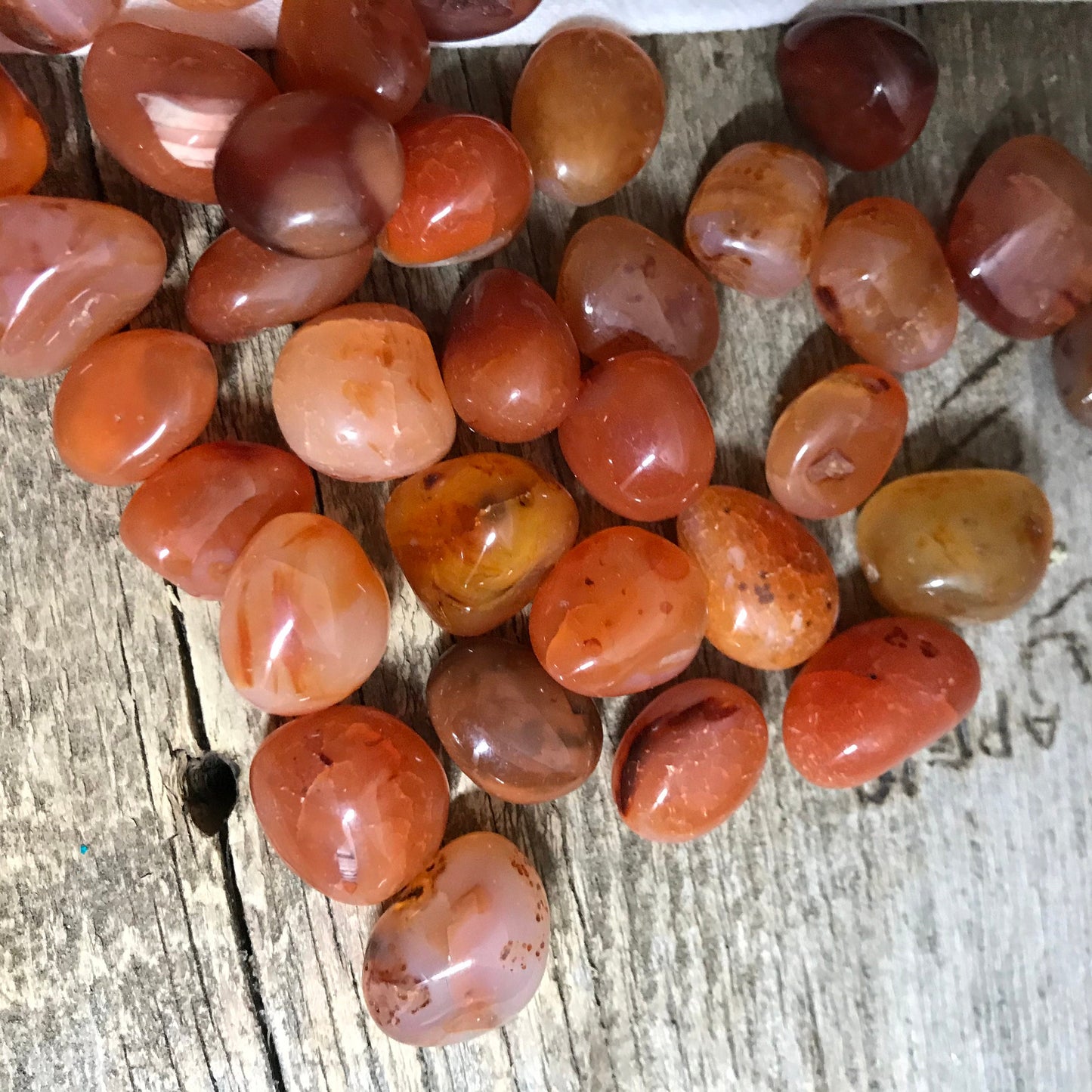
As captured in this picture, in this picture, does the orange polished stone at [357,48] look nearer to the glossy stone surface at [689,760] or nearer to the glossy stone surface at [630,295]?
the glossy stone surface at [630,295]

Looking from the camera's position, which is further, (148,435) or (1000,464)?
(1000,464)

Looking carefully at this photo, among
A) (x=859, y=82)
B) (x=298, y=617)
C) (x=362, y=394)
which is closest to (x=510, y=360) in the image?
(x=362, y=394)

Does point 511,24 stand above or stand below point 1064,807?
above

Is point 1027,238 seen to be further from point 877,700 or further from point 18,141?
point 18,141

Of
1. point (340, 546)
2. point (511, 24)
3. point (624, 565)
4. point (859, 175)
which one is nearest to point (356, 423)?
point (340, 546)

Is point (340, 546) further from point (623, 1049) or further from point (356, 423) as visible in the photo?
point (623, 1049)

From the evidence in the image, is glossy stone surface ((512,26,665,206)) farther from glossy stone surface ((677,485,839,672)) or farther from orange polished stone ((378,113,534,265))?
glossy stone surface ((677,485,839,672))
